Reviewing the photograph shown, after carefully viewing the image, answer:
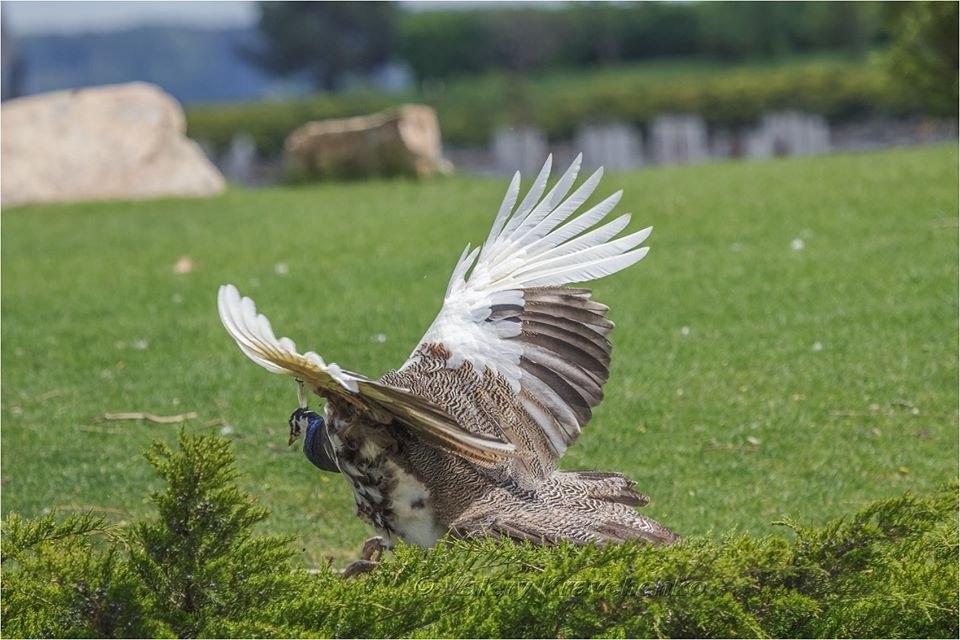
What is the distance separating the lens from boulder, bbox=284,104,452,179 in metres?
13.8

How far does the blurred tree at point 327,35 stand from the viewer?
32.0 m

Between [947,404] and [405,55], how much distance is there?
2712cm

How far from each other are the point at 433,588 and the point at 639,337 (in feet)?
13.0

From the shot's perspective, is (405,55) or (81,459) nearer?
(81,459)

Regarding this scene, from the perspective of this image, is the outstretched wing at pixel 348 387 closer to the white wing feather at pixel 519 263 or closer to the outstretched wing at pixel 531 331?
the outstretched wing at pixel 531 331

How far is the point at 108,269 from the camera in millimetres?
9602

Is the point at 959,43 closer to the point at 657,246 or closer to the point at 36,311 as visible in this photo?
the point at 657,246

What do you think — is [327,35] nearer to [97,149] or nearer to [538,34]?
[538,34]

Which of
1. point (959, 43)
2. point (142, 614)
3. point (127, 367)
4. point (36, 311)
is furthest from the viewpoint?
point (959, 43)

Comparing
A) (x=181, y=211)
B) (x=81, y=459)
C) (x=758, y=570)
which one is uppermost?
(x=758, y=570)

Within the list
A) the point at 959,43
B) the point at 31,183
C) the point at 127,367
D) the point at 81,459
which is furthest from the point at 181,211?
the point at 959,43

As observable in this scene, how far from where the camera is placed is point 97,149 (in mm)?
13062

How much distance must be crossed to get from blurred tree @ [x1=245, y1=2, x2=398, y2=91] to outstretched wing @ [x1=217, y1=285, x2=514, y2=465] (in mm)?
28848

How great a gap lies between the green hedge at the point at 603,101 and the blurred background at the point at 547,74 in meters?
0.04
